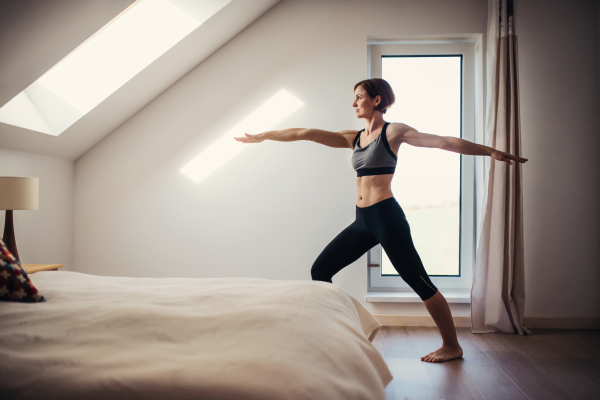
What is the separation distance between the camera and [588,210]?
2797 mm

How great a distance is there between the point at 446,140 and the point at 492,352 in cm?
130

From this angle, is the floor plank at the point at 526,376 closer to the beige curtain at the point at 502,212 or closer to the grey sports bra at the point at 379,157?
the beige curtain at the point at 502,212

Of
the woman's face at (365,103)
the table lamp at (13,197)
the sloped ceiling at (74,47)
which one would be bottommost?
the table lamp at (13,197)

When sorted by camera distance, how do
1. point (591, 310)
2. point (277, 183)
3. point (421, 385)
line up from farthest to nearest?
point (277, 183) < point (591, 310) < point (421, 385)

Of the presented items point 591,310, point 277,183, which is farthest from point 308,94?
point 591,310

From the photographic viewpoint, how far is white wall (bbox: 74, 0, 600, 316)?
281 centimetres

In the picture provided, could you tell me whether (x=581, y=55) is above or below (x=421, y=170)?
above

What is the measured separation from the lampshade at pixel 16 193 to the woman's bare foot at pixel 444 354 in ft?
7.82

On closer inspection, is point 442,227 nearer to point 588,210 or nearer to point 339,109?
point 588,210

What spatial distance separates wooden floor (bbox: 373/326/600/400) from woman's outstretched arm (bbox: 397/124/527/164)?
106 centimetres

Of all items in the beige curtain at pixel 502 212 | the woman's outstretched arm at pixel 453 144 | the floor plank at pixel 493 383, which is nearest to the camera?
the floor plank at pixel 493 383

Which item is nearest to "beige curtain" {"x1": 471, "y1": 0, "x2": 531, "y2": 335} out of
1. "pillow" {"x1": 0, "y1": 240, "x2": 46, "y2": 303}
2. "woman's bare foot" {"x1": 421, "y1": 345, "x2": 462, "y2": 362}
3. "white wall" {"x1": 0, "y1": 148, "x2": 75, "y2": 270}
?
"woman's bare foot" {"x1": 421, "y1": 345, "x2": 462, "y2": 362}

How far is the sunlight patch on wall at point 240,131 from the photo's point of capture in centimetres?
296

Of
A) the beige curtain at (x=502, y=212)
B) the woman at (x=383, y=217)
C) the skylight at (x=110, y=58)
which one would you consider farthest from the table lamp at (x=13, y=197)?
the beige curtain at (x=502, y=212)
